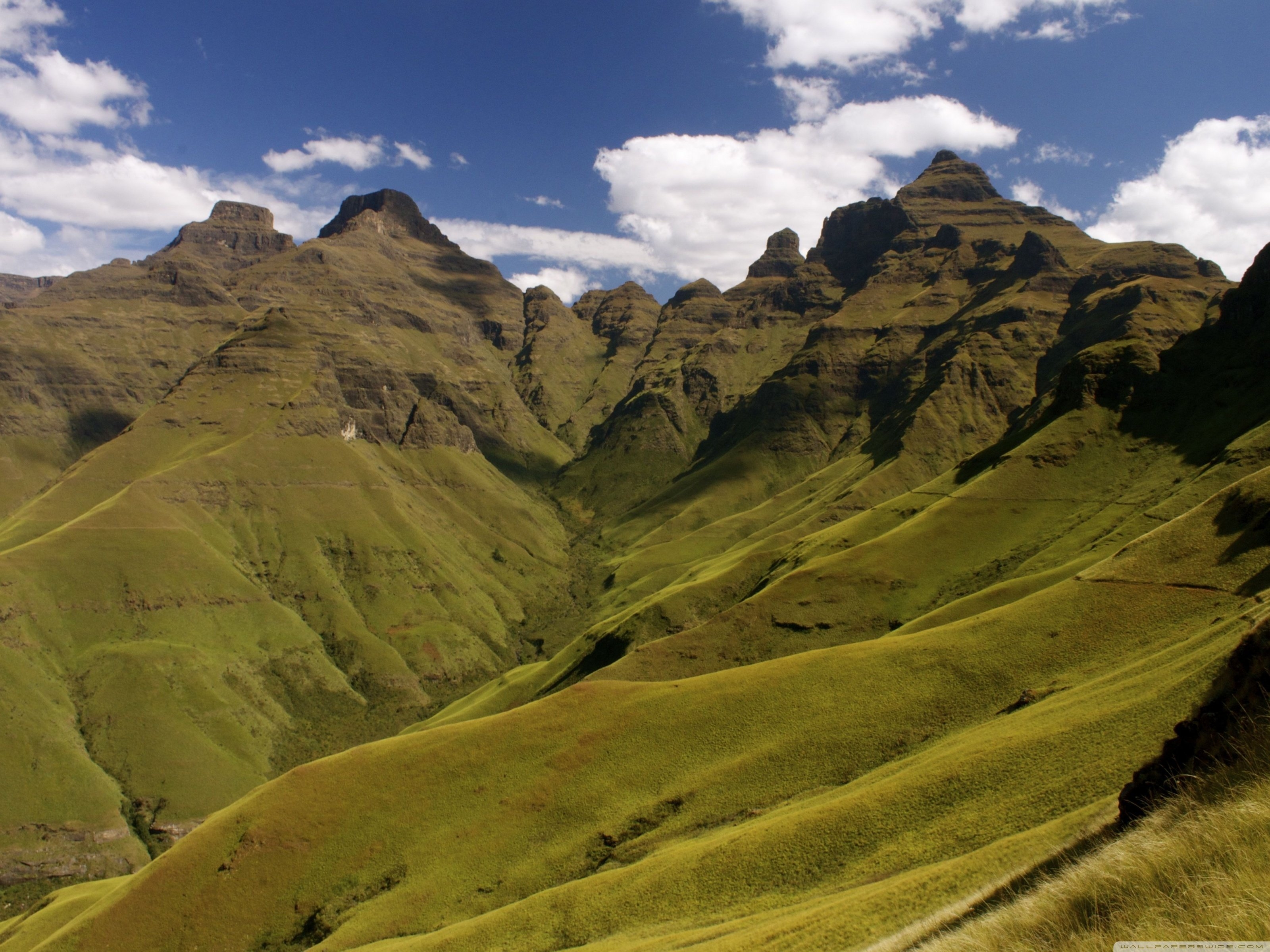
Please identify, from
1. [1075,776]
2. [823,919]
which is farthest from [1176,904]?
[1075,776]

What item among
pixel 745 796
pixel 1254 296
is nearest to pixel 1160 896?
pixel 745 796

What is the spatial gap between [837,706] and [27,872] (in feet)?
574

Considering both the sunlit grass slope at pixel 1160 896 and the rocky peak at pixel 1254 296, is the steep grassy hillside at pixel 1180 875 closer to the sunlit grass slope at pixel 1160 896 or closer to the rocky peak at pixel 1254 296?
the sunlit grass slope at pixel 1160 896

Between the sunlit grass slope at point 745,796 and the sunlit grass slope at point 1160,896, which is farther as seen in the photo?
the sunlit grass slope at point 745,796

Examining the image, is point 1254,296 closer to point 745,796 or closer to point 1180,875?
point 745,796

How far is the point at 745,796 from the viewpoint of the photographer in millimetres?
68062

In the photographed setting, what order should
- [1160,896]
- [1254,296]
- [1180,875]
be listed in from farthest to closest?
[1254,296] < [1180,875] < [1160,896]

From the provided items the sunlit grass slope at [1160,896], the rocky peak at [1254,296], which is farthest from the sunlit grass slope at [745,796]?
the rocky peak at [1254,296]

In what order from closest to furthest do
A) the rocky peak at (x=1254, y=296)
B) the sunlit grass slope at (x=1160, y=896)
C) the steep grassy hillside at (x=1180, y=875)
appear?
the sunlit grass slope at (x=1160, y=896) < the steep grassy hillside at (x=1180, y=875) < the rocky peak at (x=1254, y=296)

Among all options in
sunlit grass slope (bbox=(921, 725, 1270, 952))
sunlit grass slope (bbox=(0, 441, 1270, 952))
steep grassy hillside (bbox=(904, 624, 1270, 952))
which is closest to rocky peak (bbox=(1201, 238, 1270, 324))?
sunlit grass slope (bbox=(0, 441, 1270, 952))

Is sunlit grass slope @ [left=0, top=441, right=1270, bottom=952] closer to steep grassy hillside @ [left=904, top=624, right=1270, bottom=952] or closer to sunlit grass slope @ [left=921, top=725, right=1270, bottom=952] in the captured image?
steep grassy hillside @ [left=904, top=624, right=1270, bottom=952]

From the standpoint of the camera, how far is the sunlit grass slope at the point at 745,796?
144 feet

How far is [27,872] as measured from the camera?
495ft

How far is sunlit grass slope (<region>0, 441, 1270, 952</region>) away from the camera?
43.9 metres
